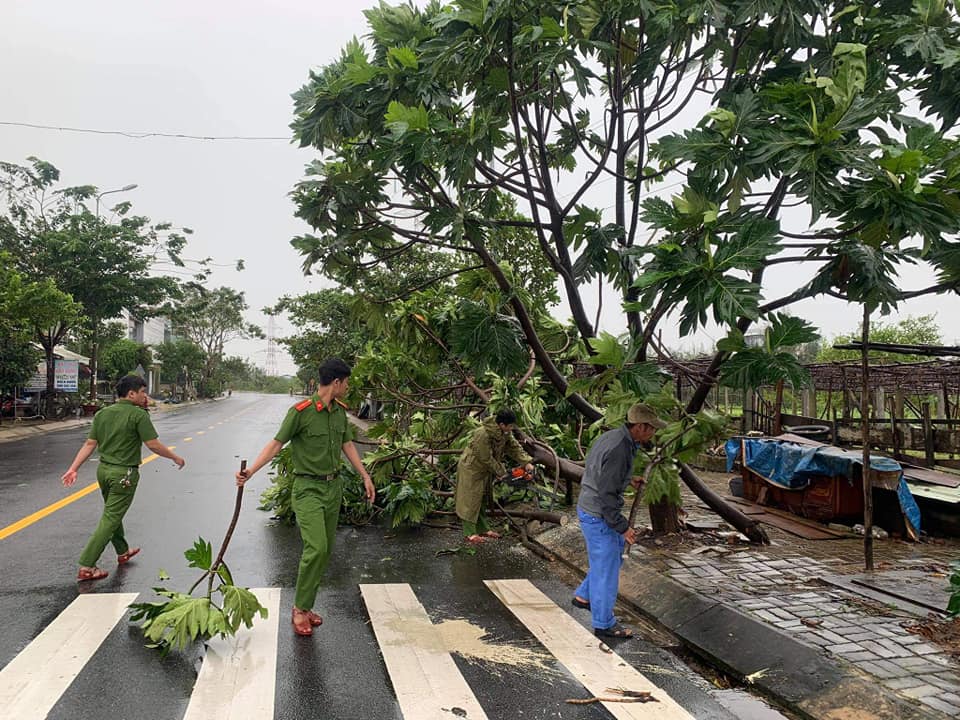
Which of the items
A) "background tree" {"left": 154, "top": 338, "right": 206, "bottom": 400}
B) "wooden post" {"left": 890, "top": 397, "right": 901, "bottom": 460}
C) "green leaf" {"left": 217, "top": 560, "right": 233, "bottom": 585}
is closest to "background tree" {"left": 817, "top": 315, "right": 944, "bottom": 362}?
"wooden post" {"left": 890, "top": 397, "right": 901, "bottom": 460}

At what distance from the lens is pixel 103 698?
150 inches

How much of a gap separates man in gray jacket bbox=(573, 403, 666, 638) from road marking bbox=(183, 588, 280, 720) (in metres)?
2.25

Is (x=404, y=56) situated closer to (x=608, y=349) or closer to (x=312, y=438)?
(x=608, y=349)

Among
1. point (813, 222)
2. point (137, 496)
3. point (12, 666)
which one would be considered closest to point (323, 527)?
point (12, 666)

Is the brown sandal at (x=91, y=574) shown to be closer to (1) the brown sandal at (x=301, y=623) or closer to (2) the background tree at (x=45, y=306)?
(1) the brown sandal at (x=301, y=623)

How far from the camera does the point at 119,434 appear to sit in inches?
254

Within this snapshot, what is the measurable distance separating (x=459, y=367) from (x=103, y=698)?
611 centimetres

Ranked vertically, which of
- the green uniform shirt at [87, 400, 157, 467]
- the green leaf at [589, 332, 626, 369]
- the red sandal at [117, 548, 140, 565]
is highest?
the green leaf at [589, 332, 626, 369]

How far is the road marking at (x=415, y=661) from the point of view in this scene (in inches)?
151

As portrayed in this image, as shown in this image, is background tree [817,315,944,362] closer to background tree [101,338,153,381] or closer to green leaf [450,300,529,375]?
green leaf [450,300,529,375]

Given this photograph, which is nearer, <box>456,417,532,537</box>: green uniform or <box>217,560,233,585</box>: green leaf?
<box>217,560,233,585</box>: green leaf

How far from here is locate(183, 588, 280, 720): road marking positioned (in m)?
3.70

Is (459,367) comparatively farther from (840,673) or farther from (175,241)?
(175,241)

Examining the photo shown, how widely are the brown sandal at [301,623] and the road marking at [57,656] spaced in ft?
3.98
